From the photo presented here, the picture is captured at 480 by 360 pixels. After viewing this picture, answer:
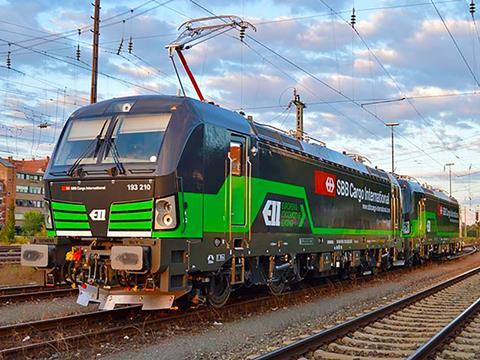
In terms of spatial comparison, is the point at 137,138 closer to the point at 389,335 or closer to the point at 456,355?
the point at 389,335

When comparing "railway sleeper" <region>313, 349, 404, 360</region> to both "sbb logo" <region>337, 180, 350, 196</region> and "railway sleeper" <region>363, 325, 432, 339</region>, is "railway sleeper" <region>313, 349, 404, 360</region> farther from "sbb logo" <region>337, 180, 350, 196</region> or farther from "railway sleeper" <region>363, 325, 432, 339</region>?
"sbb logo" <region>337, 180, 350, 196</region>

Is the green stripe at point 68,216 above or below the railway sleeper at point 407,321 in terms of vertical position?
above

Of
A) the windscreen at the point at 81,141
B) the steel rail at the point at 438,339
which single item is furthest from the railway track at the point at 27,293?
the steel rail at the point at 438,339

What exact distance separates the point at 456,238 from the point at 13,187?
A: 259 ft

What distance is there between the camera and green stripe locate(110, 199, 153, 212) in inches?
344

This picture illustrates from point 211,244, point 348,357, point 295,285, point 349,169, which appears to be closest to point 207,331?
point 211,244

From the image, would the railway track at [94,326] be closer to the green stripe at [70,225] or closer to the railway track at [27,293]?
the green stripe at [70,225]

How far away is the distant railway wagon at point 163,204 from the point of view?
874 cm

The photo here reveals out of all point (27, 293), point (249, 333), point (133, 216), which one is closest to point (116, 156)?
point (133, 216)

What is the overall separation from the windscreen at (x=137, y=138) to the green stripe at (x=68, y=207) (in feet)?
2.78

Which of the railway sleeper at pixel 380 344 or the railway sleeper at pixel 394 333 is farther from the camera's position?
the railway sleeper at pixel 394 333

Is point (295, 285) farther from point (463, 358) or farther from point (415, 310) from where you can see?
point (463, 358)

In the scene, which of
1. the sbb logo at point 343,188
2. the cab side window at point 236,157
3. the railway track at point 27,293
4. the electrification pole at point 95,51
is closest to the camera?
the cab side window at point 236,157

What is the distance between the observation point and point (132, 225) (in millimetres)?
8844
